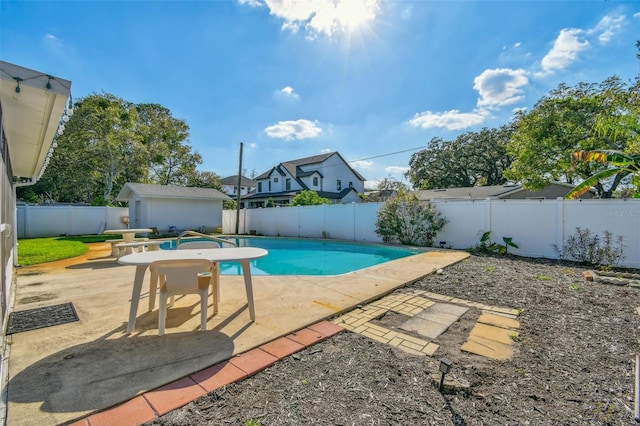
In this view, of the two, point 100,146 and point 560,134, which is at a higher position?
point 100,146

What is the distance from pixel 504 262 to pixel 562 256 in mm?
2355

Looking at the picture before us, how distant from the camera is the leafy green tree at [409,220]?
1232 centimetres

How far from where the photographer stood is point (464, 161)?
34312 millimetres

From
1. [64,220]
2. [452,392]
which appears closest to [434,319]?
[452,392]

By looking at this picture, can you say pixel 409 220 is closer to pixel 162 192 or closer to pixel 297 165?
pixel 162 192

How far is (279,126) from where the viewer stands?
28.0 m

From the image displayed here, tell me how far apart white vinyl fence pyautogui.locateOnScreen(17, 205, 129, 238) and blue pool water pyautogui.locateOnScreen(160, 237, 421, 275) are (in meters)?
8.82

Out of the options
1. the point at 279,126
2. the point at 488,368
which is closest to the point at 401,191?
the point at 488,368

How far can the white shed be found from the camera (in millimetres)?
19688

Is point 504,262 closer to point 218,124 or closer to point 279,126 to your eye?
point 218,124

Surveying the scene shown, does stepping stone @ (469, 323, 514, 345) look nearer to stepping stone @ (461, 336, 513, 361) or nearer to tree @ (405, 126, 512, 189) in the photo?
stepping stone @ (461, 336, 513, 361)

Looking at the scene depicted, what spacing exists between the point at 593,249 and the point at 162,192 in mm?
22540

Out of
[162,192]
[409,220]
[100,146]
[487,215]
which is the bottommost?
[409,220]

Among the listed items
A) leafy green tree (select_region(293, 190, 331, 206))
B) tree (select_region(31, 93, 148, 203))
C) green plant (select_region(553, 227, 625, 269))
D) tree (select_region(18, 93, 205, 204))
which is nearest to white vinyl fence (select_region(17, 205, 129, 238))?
tree (select_region(18, 93, 205, 204))
